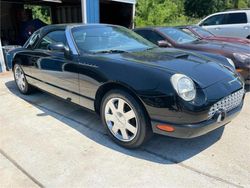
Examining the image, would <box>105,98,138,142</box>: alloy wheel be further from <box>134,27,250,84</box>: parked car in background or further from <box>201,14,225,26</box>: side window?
<box>201,14,225,26</box>: side window

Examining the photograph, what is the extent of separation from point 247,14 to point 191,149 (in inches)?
342

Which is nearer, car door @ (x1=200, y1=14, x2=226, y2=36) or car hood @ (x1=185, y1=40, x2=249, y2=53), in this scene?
car hood @ (x1=185, y1=40, x2=249, y2=53)

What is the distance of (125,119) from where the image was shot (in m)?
2.87

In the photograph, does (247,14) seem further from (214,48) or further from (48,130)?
(48,130)

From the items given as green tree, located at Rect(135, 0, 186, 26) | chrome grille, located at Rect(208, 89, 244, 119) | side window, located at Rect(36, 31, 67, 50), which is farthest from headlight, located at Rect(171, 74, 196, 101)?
green tree, located at Rect(135, 0, 186, 26)

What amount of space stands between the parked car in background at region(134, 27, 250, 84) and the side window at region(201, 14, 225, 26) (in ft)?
14.7

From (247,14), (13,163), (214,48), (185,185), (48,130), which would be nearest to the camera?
(185,185)

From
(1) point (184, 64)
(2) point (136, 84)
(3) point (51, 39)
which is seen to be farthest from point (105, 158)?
(3) point (51, 39)

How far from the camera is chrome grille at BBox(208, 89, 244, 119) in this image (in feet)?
8.30

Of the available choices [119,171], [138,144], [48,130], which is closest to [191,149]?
[138,144]

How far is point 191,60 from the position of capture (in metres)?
3.09

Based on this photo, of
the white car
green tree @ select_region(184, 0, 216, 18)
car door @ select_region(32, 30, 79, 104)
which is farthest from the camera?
green tree @ select_region(184, 0, 216, 18)

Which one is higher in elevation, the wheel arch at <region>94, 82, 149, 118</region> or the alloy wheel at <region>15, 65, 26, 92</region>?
the wheel arch at <region>94, 82, 149, 118</region>

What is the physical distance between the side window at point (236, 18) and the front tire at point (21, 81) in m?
8.40
